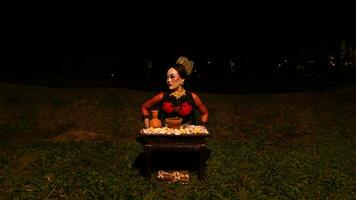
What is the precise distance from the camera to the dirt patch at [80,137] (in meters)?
13.5

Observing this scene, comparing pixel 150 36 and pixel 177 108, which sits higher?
pixel 150 36

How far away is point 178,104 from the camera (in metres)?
9.35

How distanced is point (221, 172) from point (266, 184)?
1.13m

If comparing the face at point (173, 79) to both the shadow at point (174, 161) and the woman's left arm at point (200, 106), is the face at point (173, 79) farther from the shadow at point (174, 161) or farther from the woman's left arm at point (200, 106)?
the shadow at point (174, 161)

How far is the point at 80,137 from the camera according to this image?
1376cm

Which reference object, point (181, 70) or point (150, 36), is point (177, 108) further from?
point (150, 36)

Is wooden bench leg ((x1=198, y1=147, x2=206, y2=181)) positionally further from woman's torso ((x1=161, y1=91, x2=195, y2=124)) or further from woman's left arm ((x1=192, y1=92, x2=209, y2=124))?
woman's left arm ((x1=192, y1=92, x2=209, y2=124))

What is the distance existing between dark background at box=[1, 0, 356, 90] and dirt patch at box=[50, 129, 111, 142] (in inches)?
659

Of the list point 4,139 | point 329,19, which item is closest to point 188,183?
point 4,139

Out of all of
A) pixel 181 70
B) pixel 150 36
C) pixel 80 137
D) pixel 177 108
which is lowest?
pixel 80 137

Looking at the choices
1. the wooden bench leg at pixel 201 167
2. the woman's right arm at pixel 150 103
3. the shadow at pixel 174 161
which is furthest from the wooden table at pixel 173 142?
the shadow at pixel 174 161

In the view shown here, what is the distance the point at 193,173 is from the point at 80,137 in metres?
5.21

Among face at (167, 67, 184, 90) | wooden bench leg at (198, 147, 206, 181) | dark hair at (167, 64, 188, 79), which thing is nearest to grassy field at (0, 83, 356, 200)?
wooden bench leg at (198, 147, 206, 181)

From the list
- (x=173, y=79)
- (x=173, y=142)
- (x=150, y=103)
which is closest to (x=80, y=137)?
(x=150, y=103)
